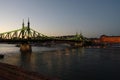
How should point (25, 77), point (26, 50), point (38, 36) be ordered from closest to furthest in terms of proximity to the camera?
1. point (25, 77)
2. point (26, 50)
3. point (38, 36)

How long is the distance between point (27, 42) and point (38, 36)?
76.7 feet

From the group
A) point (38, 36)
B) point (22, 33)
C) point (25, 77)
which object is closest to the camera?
point (25, 77)

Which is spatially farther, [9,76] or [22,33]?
[22,33]

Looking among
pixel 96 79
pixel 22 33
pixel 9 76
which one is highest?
pixel 22 33

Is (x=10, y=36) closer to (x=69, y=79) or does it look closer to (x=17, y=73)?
(x=69, y=79)

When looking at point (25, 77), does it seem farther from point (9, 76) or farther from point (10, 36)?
point (10, 36)

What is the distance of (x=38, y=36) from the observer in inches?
6029

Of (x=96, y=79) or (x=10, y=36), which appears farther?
(x=10, y=36)

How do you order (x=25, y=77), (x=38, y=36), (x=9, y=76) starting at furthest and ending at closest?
1. (x=38, y=36)
2. (x=9, y=76)
3. (x=25, y=77)

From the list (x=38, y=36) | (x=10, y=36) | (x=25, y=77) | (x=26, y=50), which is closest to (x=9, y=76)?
(x=25, y=77)

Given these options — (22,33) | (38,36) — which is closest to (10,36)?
(22,33)

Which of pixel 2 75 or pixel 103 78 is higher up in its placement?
pixel 2 75

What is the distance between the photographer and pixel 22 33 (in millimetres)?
140125

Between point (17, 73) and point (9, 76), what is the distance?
0.61 m
